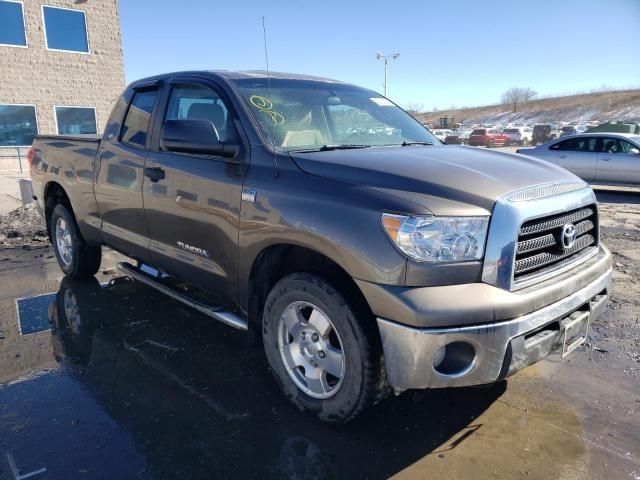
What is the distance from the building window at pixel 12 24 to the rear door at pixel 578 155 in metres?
17.8

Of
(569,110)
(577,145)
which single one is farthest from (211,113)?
(569,110)

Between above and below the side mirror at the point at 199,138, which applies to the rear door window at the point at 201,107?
above

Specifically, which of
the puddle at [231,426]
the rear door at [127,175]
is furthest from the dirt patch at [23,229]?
the puddle at [231,426]

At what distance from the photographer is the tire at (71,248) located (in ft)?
17.1

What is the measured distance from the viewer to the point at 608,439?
2.76m

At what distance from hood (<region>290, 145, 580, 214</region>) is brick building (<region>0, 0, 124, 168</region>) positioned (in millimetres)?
18995

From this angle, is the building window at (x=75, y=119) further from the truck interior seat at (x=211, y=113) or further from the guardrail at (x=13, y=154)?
the truck interior seat at (x=211, y=113)

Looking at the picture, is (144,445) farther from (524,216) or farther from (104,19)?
(104,19)

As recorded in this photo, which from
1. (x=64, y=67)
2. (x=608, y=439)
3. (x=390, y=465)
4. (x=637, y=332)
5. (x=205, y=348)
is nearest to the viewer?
(x=390, y=465)

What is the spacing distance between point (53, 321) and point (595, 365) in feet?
14.5

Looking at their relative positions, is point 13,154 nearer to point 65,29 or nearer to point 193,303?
point 65,29

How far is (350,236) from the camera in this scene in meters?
2.41

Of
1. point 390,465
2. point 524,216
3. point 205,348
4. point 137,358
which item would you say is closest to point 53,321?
point 137,358

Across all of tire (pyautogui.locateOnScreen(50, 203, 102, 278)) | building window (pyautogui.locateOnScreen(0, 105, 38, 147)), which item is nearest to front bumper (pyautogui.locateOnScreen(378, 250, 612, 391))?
tire (pyautogui.locateOnScreen(50, 203, 102, 278))
